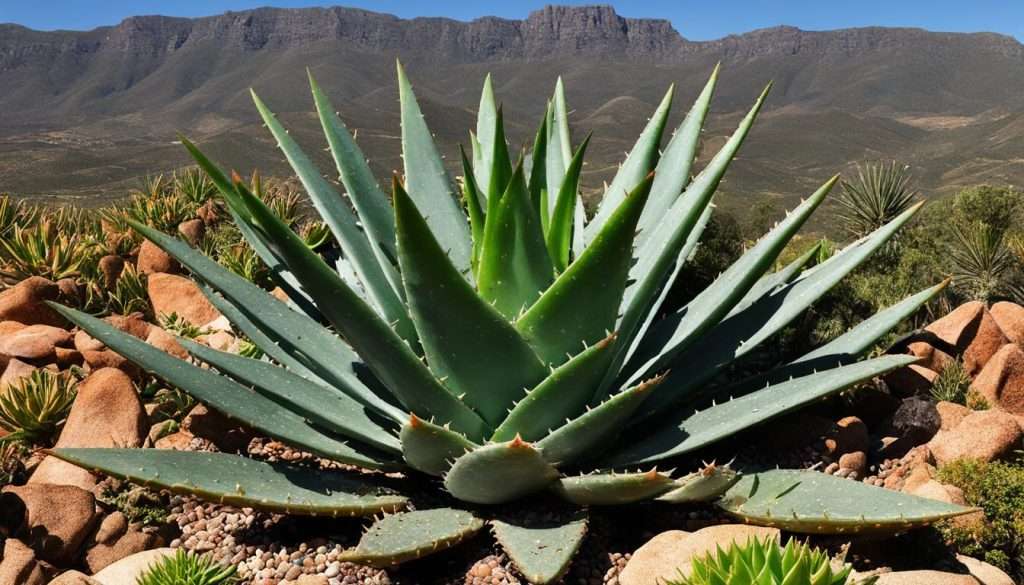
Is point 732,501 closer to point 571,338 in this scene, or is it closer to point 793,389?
point 793,389

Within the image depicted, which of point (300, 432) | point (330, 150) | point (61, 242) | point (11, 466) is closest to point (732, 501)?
point (300, 432)

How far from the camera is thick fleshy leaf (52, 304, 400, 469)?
2453mm

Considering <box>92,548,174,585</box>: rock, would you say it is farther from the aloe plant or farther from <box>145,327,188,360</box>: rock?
<box>145,327,188,360</box>: rock

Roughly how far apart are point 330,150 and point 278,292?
4.29 feet

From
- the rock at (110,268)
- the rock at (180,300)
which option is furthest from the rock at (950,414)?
the rock at (110,268)

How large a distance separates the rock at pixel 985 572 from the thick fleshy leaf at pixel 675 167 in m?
1.47

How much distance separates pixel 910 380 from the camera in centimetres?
336

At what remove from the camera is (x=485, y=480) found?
7.07ft

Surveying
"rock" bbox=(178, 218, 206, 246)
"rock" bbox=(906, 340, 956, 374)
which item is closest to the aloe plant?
"rock" bbox=(906, 340, 956, 374)

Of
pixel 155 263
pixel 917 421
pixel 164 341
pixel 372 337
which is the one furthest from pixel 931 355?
pixel 155 263

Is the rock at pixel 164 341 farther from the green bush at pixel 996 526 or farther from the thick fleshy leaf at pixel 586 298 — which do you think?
the green bush at pixel 996 526

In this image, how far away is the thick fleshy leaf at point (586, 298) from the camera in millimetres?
2109

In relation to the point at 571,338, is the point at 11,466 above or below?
below

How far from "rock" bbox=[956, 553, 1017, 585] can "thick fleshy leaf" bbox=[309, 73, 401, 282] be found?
79.9 inches
